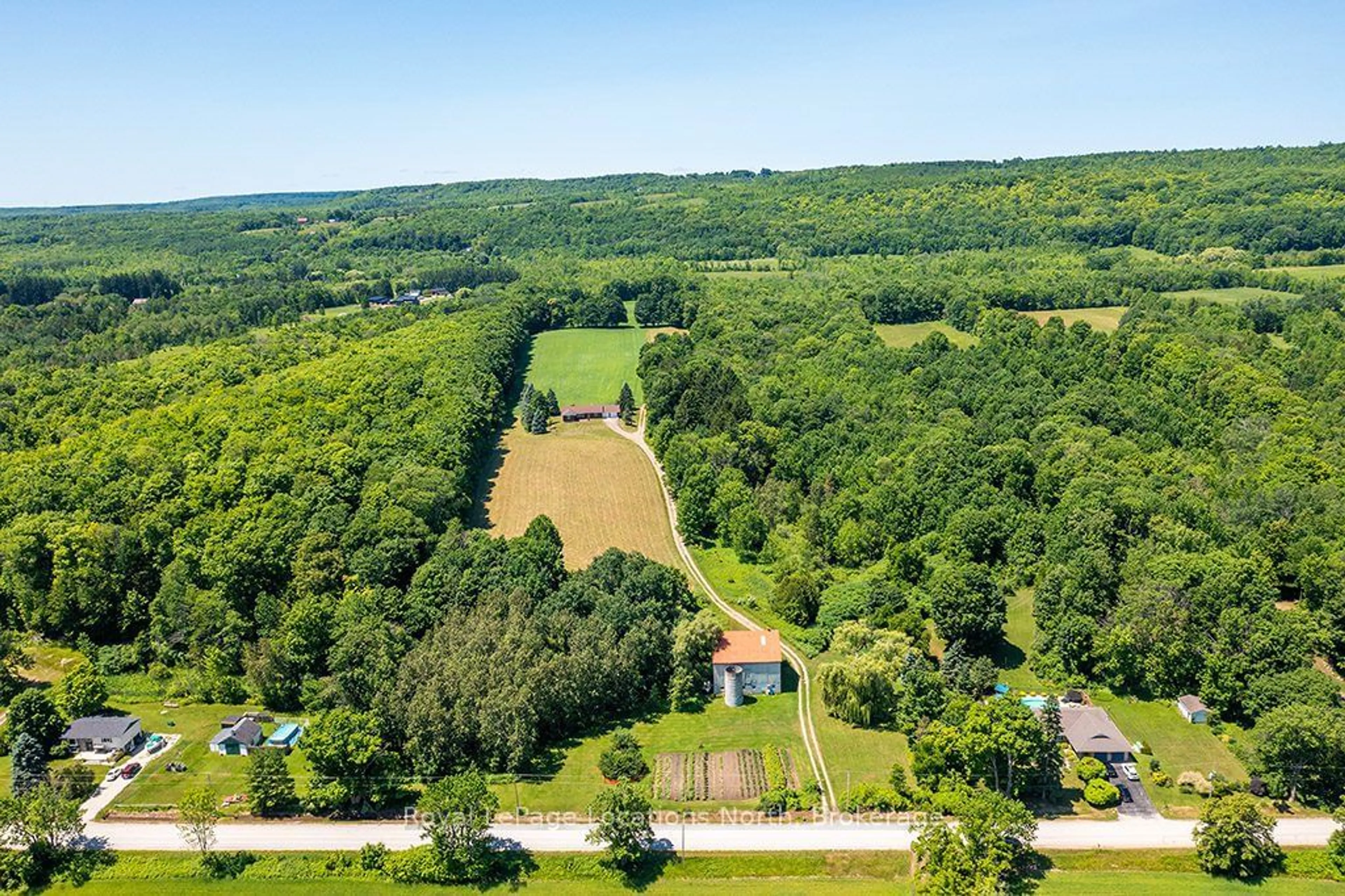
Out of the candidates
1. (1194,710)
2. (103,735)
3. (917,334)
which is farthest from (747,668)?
(917,334)

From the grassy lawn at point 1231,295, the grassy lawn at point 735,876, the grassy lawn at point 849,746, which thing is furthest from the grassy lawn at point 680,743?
the grassy lawn at point 1231,295

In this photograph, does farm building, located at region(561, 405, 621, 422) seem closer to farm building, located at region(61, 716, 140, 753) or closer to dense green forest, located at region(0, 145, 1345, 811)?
dense green forest, located at region(0, 145, 1345, 811)

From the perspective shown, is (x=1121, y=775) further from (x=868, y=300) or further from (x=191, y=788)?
(x=868, y=300)

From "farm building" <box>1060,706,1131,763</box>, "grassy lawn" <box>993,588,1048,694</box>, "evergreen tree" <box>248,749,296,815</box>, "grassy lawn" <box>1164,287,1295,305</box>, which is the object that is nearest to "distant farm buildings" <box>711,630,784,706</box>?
"grassy lawn" <box>993,588,1048,694</box>

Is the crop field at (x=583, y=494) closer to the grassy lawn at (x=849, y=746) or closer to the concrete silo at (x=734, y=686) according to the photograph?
the grassy lawn at (x=849, y=746)

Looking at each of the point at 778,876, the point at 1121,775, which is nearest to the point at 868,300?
the point at 1121,775

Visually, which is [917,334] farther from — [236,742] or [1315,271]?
[236,742]
